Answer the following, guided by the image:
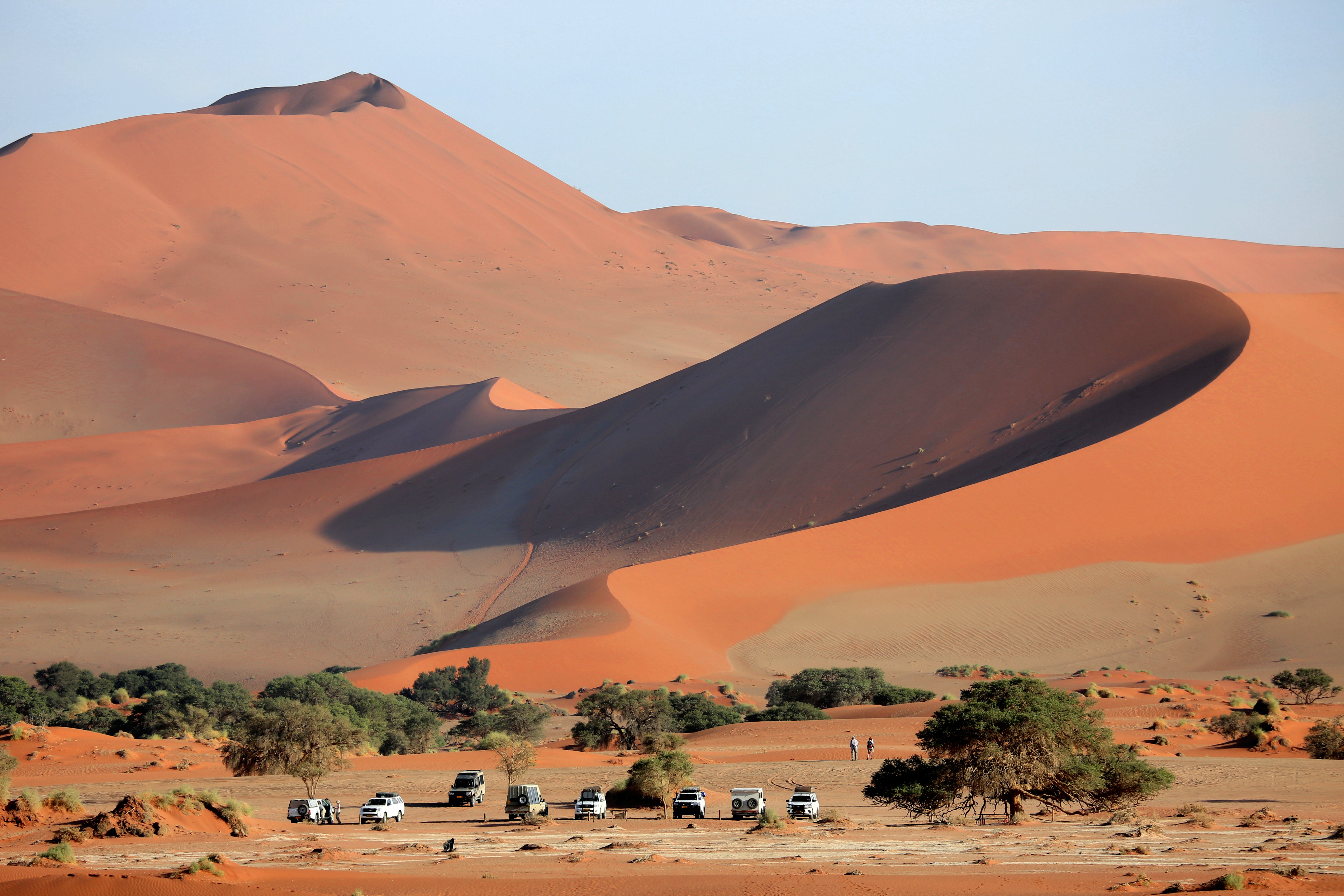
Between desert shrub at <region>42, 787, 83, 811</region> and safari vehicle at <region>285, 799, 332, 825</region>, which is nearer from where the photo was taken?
desert shrub at <region>42, 787, 83, 811</region>

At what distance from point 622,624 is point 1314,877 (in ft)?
82.5

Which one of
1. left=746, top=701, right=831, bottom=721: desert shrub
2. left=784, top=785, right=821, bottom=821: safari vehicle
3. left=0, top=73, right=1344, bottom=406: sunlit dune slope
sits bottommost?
left=784, top=785, right=821, bottom=821: safari vehicle

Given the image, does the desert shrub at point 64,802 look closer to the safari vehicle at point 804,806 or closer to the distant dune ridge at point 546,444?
the safari vehicle at point 804,806

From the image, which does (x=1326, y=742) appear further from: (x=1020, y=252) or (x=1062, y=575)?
(x=1020, y=252)

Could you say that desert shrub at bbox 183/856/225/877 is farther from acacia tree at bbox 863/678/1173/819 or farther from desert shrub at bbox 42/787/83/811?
acacia tree at bbox 863/678/1173/819

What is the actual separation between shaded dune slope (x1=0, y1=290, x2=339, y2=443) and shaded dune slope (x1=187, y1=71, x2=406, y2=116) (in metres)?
63.7

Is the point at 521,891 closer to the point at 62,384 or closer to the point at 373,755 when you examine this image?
the point at 373,755

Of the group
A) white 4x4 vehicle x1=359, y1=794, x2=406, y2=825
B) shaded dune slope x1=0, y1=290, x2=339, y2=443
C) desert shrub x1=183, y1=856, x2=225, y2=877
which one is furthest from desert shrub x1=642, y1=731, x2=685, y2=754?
shaded dune slope x1=0, y1=290, x2=339, y2=443

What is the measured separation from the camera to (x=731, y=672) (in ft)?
108

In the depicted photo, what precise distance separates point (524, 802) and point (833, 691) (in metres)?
14.1

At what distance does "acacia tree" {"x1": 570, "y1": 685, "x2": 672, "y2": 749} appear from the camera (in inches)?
1041

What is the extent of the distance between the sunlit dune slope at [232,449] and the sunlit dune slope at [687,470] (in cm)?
517

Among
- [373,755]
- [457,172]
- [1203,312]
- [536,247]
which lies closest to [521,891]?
[373,755]

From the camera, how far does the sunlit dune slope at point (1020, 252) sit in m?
138
